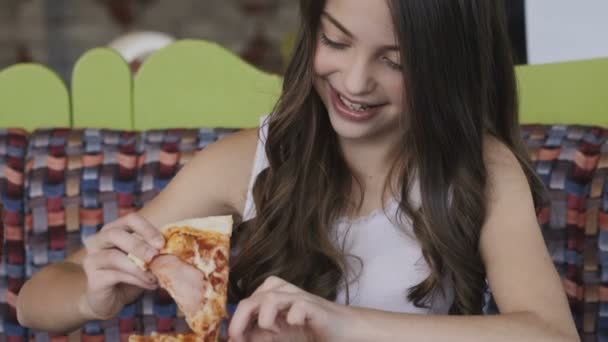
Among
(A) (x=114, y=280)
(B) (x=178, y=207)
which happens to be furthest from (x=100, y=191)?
(A) (x=114, y=280)

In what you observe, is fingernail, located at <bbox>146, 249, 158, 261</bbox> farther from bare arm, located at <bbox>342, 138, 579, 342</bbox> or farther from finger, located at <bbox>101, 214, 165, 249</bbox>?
bare arm, located at <bbox>342, 138, 579, 342</bbox>

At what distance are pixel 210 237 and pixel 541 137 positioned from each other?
0.84m

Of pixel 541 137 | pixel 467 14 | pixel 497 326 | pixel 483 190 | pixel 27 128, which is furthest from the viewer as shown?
pixel 27 128

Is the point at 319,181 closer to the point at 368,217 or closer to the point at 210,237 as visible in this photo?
the point at 368,217

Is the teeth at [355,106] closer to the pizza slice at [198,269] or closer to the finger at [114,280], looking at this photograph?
the pizza slice at [198,269]

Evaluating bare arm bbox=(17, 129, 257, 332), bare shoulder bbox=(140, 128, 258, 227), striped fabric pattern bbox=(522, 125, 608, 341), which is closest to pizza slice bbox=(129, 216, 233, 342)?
bare arm bbox=(17, 129, 257, 332)

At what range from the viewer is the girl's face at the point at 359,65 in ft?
4.77

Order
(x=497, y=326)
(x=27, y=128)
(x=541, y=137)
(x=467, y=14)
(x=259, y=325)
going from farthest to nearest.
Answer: (x=27, y=128)
(x=541, y=137)
(x=467, y=14)
(x=497, y=326)
(x=259, y=325)

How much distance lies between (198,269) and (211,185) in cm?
40

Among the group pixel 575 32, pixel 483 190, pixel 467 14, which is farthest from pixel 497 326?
pixel 575 32

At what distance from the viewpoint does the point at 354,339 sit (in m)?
1.33

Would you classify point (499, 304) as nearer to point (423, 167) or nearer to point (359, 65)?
point (423, 167)

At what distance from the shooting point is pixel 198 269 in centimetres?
139

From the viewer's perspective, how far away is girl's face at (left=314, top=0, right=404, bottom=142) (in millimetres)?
1455
